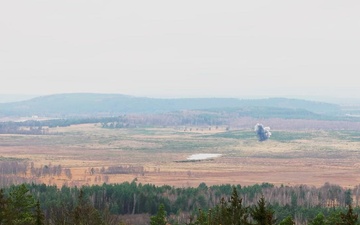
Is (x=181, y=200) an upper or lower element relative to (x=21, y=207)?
lower

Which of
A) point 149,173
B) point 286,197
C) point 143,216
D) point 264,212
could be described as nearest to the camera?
point 264,212

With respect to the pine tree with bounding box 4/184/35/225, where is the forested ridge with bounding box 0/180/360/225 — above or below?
below

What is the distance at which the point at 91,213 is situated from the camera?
48750 mm

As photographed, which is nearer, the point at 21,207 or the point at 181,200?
the point at 21,207

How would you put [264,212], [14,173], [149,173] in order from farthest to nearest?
[149,173] → [14,173] → [264,212]

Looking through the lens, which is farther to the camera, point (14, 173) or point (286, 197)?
point (14, 173)

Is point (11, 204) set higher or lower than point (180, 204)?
higher

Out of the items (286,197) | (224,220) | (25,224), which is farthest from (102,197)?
(224,220)

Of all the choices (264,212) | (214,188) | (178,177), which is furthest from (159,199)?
(264,212)

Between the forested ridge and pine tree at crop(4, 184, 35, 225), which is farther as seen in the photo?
the forested ridge

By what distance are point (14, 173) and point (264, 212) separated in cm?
13663

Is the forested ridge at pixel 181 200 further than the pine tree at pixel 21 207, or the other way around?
the forested ridge at pixel 181 200

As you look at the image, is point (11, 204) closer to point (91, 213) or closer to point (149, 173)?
point (91, 213)

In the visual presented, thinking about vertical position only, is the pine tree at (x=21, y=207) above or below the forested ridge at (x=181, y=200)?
above
